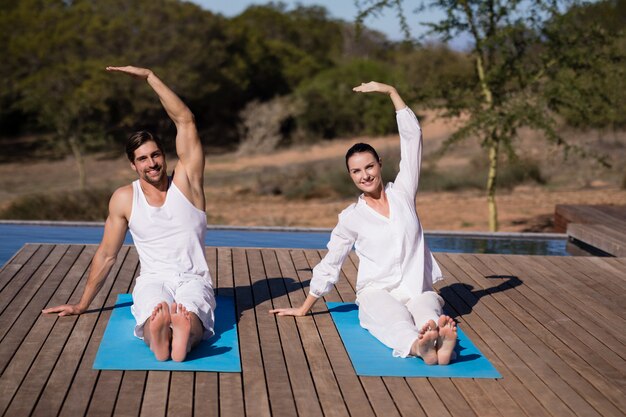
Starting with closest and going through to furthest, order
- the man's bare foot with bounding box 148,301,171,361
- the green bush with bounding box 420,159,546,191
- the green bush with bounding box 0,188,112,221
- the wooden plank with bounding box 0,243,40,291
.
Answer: the man's bare foot with bounding box 148,301,171,361 < the wooden plank with bounding box 0,243,40,291 < the green bush with bounding box 0,188,112,221 < the green bush with bounding box 420,159,546,191

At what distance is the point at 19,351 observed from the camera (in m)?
3.37

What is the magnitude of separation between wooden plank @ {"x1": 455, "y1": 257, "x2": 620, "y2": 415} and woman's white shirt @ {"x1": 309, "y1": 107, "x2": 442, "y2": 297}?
52 cm

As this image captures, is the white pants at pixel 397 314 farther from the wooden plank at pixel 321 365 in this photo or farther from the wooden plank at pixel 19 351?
the wooden plank at pixel 19 351

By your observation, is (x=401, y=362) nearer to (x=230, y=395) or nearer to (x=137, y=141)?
(x=230, y=395)

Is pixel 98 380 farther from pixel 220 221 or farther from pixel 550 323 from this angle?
pixel 220 221

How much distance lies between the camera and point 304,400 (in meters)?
2.96

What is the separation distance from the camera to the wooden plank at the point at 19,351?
299cm

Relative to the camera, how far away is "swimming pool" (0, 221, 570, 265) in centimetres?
696

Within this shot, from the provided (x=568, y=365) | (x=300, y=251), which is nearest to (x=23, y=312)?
(x=300, y=251)

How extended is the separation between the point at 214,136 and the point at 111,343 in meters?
20.2

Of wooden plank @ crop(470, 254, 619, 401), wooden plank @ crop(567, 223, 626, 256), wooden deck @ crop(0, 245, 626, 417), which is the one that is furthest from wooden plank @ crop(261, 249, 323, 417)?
wooden plank @ crop(567, 223, 626, 256)

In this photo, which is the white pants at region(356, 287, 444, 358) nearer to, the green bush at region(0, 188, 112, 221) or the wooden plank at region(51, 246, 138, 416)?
the wooden plank at region(51, 246, 138, 416)

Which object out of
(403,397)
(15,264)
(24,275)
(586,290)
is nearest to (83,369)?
(403,397)

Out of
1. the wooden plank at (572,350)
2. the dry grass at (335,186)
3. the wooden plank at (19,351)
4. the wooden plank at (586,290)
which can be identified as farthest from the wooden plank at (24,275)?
the dry grass at (335,186)
